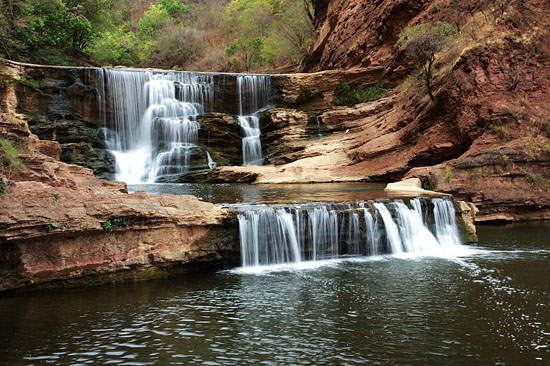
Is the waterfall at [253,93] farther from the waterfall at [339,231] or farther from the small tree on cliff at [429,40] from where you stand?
the waterfall at [339,231]

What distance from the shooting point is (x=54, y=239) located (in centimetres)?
779

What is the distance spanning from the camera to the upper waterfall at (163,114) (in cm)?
2438

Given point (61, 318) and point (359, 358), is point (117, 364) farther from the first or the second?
point (359, 358)

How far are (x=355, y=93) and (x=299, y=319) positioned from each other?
23675mm

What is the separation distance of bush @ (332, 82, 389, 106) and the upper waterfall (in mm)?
5084

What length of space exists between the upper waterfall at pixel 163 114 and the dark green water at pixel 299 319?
1653 centimetres

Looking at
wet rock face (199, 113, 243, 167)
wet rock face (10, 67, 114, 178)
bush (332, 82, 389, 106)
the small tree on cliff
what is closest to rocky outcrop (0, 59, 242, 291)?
the small tree on cliff

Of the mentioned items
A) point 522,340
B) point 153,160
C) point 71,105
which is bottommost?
point 522,340

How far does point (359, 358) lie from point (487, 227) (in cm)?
1127

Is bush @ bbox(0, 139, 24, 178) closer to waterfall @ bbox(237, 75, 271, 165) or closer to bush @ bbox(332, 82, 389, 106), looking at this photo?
waterfall @ bbox(237, 75, 271, 165)

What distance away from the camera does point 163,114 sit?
87.3ft

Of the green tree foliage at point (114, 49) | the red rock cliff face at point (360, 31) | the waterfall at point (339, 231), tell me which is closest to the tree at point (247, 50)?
the red rock cliff face at point (360, 31)

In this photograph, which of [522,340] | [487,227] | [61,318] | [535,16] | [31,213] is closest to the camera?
[522,340]

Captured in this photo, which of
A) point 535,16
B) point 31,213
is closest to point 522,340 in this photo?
point 31,213
